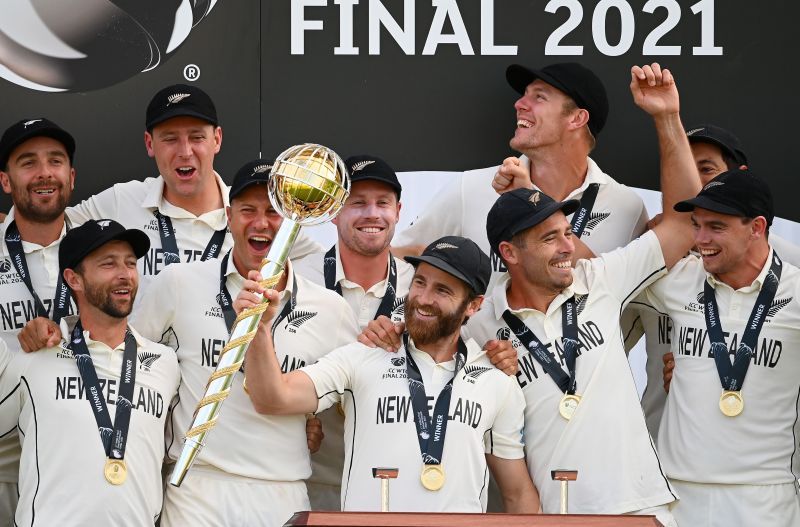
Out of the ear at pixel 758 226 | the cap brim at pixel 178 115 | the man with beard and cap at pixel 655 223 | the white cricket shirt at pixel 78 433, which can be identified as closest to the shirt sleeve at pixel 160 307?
the white cricket shirt at pixel 78 433

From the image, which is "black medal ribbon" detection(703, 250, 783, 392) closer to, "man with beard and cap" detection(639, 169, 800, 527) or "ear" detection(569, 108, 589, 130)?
"man with beard and cap" detection(639, 169, 800, 527)

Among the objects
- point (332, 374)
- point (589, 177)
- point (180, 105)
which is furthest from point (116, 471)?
point (589, 177)

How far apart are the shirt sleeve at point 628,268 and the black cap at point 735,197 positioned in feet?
0.67

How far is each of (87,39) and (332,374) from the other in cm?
214

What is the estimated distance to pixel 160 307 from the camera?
520 cm

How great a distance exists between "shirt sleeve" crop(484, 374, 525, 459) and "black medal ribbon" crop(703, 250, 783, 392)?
0.81 meters

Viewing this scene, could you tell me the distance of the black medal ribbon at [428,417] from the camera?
191 inches

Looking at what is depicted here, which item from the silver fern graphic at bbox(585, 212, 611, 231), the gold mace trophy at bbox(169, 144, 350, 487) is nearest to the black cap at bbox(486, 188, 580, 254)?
the silver fern graphic at bbox(585, 212, 611, 231)

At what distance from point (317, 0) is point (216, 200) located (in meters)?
1.13

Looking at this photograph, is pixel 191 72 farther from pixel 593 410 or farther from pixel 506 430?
pixel 593 410

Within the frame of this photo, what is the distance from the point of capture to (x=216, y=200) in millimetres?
5750

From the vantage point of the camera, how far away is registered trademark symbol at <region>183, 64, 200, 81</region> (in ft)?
20.5

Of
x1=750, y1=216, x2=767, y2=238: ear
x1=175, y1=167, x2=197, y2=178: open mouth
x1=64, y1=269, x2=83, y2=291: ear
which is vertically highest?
x1=175, y1=167, x2=197, y2=178: open mouth

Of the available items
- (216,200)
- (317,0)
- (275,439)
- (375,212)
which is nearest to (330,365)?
(275,439)
